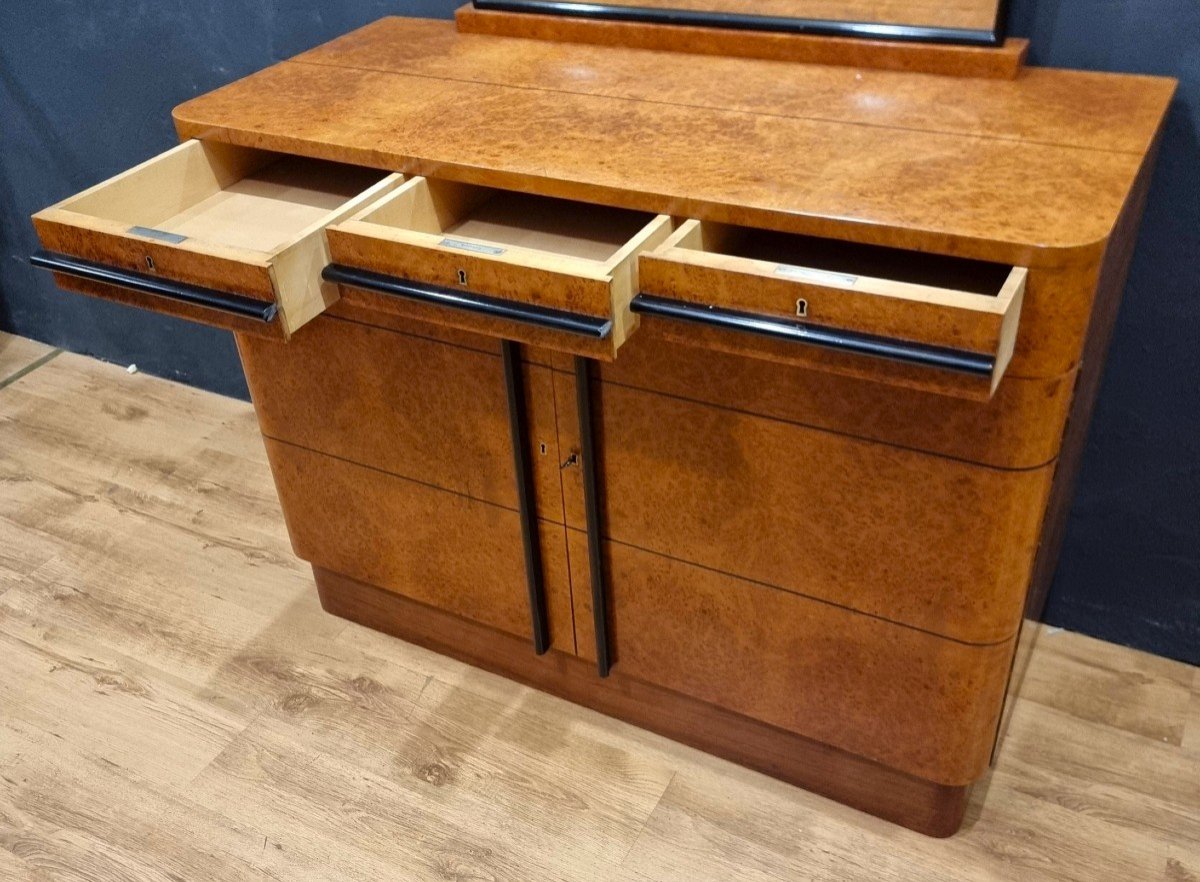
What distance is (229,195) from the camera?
1687 mm

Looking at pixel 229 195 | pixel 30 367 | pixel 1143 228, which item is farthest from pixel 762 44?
pixel 30 367

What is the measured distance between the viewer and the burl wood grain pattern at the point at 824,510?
1339 millimetres

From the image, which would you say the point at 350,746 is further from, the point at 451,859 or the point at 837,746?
the point at 837,746

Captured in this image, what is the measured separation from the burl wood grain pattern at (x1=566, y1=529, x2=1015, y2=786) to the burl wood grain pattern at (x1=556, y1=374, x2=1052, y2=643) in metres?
0.04

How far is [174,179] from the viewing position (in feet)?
5.30

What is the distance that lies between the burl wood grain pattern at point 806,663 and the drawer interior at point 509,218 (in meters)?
0.44

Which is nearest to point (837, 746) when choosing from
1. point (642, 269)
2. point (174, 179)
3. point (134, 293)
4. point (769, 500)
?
point (769, 500)

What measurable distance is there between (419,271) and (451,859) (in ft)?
2.93

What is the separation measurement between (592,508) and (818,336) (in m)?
0.54

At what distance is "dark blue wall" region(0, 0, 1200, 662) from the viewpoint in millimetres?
1549

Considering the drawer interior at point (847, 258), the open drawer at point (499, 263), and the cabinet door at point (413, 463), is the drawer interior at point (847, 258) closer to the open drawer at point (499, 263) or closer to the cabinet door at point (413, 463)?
the open drawer at point (499, 263)

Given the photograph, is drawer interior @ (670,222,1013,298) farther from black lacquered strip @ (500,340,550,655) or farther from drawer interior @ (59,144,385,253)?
drawer interior @ (59,144,385,253)

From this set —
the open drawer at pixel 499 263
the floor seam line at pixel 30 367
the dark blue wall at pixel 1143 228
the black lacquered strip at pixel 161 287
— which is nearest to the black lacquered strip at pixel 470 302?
the open drawer at pixel 499 263

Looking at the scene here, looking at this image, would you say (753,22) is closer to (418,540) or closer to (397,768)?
(418,540)
